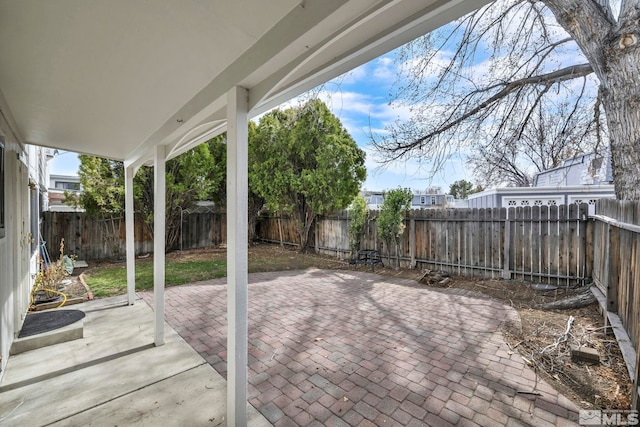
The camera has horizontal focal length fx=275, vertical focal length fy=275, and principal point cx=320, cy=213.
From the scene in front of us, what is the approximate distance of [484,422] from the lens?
2135mm

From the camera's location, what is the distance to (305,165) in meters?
10.1

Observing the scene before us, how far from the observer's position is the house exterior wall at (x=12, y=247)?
9.26 feet

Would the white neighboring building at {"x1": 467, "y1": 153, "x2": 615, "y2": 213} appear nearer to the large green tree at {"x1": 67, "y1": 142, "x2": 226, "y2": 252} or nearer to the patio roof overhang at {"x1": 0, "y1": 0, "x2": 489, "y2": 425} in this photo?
the patio roof overhang at {"x1": 0, "y1": 0, "x2": 489, "y2": 425}

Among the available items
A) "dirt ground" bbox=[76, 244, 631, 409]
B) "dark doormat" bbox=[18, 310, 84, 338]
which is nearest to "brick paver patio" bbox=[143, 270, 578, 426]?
"dirt ground" bbox=[76, 244, 631, 409]

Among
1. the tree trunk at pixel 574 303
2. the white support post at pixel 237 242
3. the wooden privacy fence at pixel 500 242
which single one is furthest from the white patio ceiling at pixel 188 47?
the wooden privacy fence at pixel 500 242

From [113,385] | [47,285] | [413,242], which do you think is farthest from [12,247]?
[413,242]

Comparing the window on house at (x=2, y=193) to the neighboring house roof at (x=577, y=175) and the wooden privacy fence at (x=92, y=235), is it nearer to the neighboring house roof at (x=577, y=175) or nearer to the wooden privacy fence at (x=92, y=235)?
the wooden privacy fence at (x=92, y=235)

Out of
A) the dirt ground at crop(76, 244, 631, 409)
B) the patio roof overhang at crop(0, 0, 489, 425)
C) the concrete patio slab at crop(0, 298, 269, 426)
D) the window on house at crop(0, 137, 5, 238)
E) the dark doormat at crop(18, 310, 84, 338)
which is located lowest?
the concrete patio slab at crop(0, 298, 269, 426)

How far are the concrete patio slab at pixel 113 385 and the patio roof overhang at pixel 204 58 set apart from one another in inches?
24.8

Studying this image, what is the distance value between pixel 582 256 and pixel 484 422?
493 cm

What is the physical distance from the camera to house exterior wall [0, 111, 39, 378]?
111 inches

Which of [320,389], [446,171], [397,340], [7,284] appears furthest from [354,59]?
[446,171]

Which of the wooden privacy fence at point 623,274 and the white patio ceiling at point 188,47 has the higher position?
the white patio ceiling at point 188,47

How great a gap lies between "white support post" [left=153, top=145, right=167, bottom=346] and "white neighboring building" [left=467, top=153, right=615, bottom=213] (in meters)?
10.5
